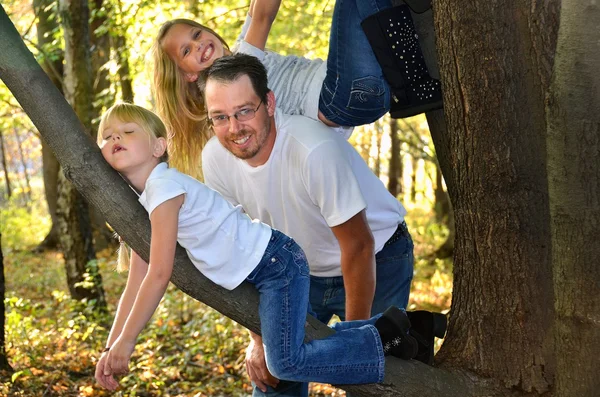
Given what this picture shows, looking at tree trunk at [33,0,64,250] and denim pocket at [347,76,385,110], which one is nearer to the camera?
denim pocket at [347,76,385,110]

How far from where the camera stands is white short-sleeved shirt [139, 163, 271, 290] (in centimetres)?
278

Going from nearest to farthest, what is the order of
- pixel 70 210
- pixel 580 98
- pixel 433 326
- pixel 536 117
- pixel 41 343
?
pixel 580 98
pixel 536 117
pixel 433 326
pixel 41 343
pixel 70 210

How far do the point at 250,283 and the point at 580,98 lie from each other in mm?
1451

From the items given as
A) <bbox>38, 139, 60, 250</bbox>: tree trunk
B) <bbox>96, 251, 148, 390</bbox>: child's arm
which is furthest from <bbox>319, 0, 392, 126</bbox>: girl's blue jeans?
<bbox>38, 139, 60, 250</bbox>: tree trunk

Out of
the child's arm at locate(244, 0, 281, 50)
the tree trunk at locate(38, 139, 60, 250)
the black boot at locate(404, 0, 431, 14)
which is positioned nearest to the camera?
the black boot at locate(404, 0, 431, 14)

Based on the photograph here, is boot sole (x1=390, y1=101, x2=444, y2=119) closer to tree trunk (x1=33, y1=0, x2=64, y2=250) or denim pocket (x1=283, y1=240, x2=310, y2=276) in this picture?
denim pocket (x1=283, y1=240, x2=310, y2=276)

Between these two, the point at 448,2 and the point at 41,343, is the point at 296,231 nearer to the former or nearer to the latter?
the point at 448,2

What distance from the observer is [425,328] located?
330 cm

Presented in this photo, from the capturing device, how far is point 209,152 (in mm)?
3564

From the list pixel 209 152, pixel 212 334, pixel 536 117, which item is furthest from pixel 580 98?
pixel 212 334

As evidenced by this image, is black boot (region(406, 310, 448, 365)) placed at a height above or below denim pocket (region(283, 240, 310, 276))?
below

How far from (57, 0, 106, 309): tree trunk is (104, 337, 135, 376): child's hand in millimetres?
5667

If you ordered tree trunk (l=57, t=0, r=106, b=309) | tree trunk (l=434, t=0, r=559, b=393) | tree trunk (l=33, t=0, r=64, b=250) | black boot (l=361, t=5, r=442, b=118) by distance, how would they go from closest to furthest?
tree trunk (l=434, t=0, r=559, b=393) → black boot (l=361, t=5, r=442, b=118) → tree trunk (l=57, t=0, r=106, b=309) → tree trunk (l=33, t=0, r=64, b=250)

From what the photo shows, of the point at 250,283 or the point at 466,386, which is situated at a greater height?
the point at 250,283
